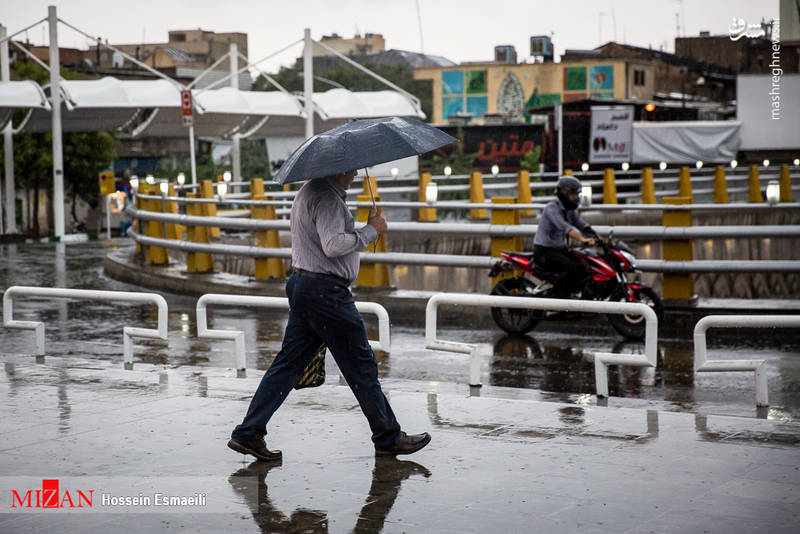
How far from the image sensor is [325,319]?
6.37 m

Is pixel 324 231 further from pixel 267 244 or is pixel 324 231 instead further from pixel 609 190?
pixel 609 190

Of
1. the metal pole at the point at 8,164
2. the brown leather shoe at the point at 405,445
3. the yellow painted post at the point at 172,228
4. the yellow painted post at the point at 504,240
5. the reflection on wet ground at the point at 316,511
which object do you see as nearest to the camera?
the reflection on wet ground at the point at 316,511

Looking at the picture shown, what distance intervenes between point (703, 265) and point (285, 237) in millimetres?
11615

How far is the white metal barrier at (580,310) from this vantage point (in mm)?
8227

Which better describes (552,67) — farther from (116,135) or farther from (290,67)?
(116,135)

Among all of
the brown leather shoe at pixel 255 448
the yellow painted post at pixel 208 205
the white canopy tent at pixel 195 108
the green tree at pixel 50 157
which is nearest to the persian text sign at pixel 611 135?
the white canopy tent at pixel 195 108

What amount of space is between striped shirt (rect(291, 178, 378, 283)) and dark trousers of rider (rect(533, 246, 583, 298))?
19.3ft

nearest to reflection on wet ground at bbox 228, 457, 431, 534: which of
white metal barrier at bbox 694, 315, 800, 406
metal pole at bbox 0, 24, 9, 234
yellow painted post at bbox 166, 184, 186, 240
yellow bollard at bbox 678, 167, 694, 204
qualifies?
white metal barrier at bbox 694, 315, 800, 406

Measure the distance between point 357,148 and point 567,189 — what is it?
5.81 meters

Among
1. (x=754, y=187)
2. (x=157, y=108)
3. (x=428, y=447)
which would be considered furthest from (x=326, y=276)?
(x=157, y=108)

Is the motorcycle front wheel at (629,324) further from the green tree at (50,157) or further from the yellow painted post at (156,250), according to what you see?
the green tree at (50,157)

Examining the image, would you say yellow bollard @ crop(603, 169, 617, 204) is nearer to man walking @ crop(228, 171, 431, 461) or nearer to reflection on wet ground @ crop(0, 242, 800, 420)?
reflection on wet ground @ crop(0, 242, 800, 420)

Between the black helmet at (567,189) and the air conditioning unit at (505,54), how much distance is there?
276ft

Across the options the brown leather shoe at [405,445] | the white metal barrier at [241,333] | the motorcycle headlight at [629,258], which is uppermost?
the motorcycle headlight at [629,258]
